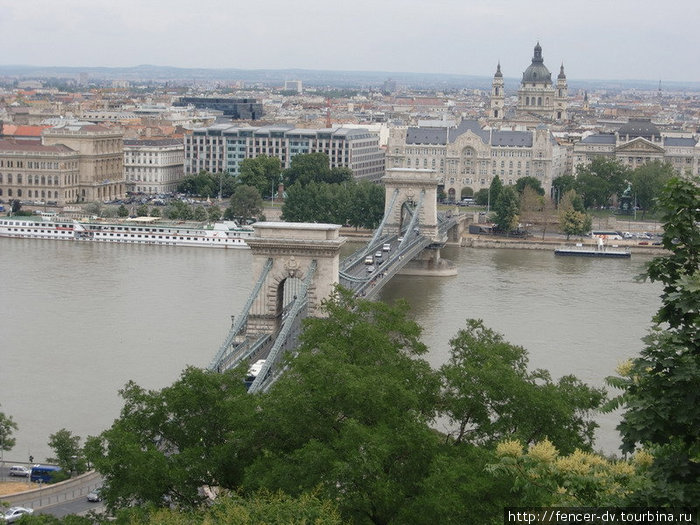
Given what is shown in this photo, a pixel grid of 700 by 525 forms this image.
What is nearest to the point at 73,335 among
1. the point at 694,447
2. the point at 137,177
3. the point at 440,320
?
the point at 440,320

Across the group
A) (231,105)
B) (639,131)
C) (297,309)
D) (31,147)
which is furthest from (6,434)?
(231,105)

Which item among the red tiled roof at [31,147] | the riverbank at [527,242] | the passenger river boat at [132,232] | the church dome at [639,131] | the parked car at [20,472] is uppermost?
the church dome at [639,131]

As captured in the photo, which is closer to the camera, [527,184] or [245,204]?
[245,204]

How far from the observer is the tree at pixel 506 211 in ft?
139

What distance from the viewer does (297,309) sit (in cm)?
1770

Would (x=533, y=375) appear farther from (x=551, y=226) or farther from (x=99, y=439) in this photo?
(x=551, y=226)

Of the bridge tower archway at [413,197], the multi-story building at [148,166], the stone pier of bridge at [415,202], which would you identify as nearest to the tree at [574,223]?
the stone pier of bridge at [415,202]

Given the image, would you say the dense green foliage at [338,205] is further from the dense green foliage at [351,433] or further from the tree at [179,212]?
the dense green foliage at [351,433]

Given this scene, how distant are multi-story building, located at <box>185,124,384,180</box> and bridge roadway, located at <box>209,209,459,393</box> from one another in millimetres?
16608

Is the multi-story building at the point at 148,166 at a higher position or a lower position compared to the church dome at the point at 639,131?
lower

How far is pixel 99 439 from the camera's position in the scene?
1116cm

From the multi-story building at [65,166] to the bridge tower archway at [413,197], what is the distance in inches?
A: 603

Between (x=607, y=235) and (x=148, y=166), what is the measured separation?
1892 centimetres

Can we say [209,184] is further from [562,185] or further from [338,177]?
[562,185]
